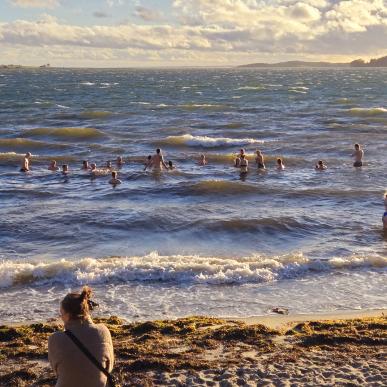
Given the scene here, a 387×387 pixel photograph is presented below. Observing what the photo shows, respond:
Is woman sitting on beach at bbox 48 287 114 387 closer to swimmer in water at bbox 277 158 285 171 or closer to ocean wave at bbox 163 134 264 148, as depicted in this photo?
swimmer in water at bbox 277 158 285 171

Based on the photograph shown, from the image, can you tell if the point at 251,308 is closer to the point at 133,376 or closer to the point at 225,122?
the point at 133,376

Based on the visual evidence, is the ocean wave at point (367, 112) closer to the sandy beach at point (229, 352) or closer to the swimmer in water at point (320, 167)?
the swimmer in water at point (320, 167)

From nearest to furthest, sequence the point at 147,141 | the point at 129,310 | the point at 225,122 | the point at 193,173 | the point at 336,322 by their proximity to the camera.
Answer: the point at 336,322 → the point at 129,310 → the point at 193,173 → the point at 147,141 → the point at 225,122

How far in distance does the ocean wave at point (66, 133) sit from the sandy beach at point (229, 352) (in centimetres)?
3038

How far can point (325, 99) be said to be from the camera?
69.0 m

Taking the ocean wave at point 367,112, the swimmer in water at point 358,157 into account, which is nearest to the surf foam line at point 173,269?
the swimmer in water at point 358,157

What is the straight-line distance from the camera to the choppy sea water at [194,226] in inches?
460

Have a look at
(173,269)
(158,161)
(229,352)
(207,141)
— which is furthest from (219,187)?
(229,352)

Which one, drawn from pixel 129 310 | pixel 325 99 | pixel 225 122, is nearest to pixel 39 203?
pixel 129 310

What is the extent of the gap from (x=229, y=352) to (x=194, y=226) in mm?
9216

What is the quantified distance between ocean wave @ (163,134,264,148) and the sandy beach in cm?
2619

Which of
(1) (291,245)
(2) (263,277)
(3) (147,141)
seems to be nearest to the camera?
(2) (263,277)

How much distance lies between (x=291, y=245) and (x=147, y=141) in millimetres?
22384

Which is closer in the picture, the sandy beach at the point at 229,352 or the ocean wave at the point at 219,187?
the sandy beach at the point at 229,352
